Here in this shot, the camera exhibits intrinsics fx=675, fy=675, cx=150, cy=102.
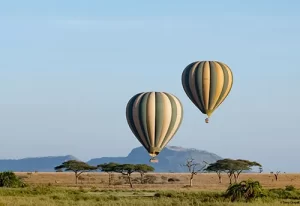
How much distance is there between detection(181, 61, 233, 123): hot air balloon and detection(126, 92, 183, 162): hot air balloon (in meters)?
3.57


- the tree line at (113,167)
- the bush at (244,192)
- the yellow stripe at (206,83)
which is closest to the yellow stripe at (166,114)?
the yellow stripe at (206,83)

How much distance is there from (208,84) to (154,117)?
734 centimetres

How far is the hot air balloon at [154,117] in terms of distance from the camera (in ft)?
198

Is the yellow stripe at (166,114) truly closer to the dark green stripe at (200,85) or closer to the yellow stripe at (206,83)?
the dark green stripe at (200,85)

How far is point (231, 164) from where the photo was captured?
11619 centimetres

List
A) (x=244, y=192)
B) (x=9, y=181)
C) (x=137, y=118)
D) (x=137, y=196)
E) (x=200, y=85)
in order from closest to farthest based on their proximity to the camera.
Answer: (x=244, y=192) < (x=137, y=196) < (x=137, y=118) < (x=200, y=85) < (x=9, y=181)

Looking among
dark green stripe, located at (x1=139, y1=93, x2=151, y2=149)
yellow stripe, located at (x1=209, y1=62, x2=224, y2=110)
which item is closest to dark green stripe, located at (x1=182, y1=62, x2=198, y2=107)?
yellow stripe, located at (x1=209, y1=62, x2=224, y2=110)

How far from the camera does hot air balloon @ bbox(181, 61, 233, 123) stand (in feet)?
212

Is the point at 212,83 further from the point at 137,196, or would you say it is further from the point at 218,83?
the point at 137,196

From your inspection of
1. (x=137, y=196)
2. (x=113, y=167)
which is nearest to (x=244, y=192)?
(x=137, y=196)

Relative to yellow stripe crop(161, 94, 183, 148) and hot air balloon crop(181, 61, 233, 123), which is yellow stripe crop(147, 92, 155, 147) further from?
hot air balloon crop(181, 61, 233, 123)

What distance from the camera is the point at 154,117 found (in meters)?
60.3

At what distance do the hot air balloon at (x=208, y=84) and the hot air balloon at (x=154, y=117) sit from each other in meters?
3.57

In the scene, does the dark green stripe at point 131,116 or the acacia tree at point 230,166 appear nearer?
the dark green stripe at point 131,116
